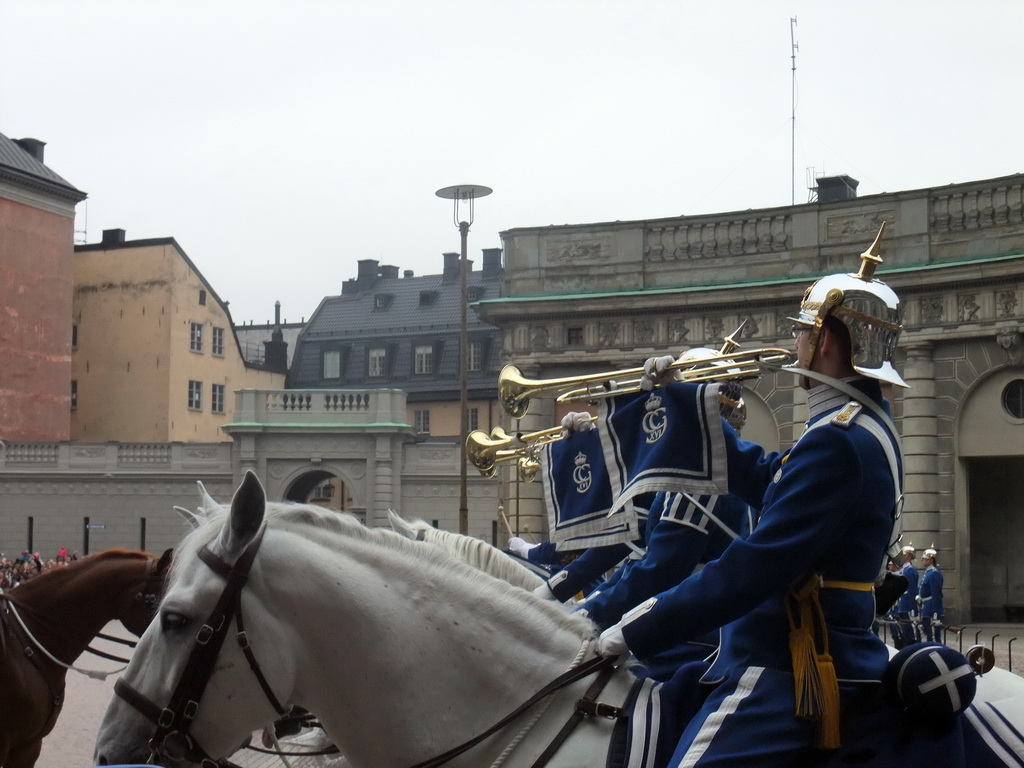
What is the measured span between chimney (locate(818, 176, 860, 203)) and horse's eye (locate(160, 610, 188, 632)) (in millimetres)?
27842

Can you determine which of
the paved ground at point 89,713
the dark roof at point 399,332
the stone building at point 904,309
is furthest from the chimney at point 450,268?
the paved ground at point 89,713

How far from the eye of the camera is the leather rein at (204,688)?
13.2 feet

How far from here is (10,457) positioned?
4097 cm

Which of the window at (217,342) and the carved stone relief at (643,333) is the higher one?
the window at (217,342)

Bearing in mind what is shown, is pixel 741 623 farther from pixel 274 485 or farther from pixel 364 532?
pixel 274 485

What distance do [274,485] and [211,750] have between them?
111ft

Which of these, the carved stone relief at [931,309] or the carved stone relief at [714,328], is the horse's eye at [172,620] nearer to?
the carved stone relief at [931,309]

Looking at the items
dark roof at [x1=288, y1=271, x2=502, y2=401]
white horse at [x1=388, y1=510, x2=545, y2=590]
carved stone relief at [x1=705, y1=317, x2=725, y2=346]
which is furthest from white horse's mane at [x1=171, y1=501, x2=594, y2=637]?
dark roof at [x1=288, y1=271, x2=502, y2=401]

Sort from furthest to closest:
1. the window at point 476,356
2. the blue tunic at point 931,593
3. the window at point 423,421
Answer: the window at point 476,356, the window at point 423,421, the blue tunic at point 931,593

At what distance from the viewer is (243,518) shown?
13.6 feet

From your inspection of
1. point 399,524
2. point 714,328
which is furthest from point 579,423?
point 714,328

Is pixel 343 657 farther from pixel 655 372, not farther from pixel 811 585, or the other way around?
pixel 655 372

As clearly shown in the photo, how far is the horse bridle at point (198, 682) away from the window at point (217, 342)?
166 ft

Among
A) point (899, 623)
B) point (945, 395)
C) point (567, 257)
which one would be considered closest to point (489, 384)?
point (567, 257)
